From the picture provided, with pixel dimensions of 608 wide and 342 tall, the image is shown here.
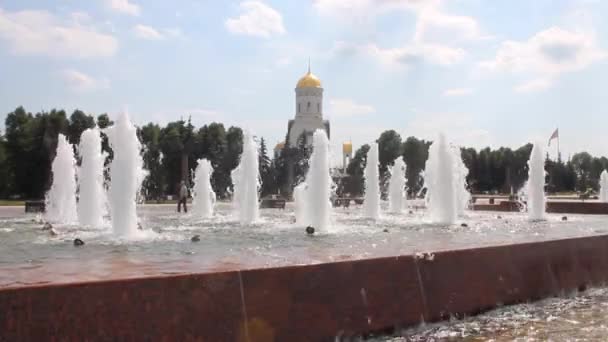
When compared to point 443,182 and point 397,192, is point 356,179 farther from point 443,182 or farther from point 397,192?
point 443,182

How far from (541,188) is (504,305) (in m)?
13.2

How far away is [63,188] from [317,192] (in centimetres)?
862

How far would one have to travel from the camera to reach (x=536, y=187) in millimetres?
17984

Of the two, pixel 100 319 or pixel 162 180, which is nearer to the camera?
pixel 100 319

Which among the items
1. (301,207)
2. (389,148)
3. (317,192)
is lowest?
(301,207)

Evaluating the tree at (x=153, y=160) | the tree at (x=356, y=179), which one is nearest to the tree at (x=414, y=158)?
the tree at (x=356, y=179)

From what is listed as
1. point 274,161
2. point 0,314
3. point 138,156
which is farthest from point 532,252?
point 274,161

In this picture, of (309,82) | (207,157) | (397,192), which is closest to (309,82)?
(309,82)

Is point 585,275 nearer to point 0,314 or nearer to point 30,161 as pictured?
point 0,314

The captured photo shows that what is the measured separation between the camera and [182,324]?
386 cm

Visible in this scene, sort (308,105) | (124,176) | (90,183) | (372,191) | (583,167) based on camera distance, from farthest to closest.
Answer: (583,167)
(308,105)
(372,191)
(90,183)
(124,176)

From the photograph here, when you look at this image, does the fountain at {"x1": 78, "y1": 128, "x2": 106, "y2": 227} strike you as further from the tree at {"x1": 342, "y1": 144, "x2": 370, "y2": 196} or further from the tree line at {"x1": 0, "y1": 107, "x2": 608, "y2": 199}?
the tree at {"x1": 342, "y1": 144, "x2": 370, "y2": 196}

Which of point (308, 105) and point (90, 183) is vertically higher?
point (308, 105)

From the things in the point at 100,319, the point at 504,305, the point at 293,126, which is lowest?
the point at 504,305
